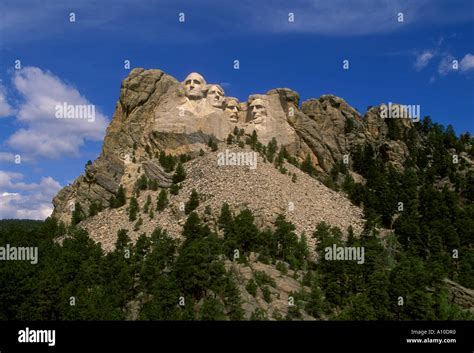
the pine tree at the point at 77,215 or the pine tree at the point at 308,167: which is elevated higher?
the pine tree at the point at 308,167

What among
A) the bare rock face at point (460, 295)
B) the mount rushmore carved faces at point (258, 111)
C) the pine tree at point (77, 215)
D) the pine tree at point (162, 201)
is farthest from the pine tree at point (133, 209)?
the bare rock face at point (460, 295)

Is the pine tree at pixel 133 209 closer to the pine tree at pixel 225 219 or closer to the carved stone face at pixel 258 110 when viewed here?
the pine tree at pixel 225 219

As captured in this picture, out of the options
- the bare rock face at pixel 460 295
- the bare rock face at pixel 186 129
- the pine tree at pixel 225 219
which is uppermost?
the bare rock face at pixel 186 129

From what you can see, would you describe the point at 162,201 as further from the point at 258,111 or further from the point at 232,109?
the point at 258,111

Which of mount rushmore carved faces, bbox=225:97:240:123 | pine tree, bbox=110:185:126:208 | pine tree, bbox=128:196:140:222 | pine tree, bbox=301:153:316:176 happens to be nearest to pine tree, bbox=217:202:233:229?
pine tree, bbox=128:196:140:222

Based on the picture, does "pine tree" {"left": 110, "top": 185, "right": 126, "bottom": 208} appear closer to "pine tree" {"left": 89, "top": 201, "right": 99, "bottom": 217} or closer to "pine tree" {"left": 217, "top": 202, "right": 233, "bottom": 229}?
"pine tree" {"left": 89, "top": 201, "right": 99, "bottom": 217}

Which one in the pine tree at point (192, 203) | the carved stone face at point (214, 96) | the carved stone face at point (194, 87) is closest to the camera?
the pine tree at point (192, 203)

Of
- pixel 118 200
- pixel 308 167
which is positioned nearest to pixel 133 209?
pixel 118 200

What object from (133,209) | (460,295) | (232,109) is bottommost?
(460,295)

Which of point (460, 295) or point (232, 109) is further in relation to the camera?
point (232, 109)
